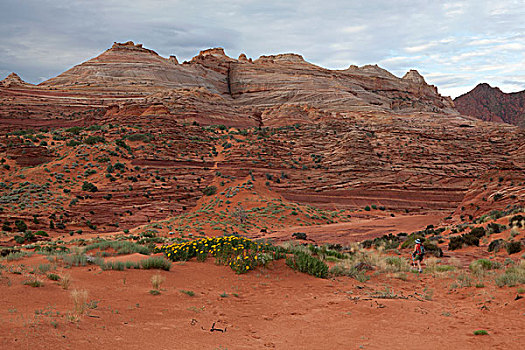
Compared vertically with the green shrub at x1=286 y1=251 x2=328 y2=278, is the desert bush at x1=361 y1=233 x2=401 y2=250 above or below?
below

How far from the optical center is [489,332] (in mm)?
5969

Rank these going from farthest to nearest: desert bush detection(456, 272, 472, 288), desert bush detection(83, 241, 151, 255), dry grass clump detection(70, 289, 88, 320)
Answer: desert bush detection(83, 241, 151, 255)
desert bush detection(456, 272, 472, 288)
dry grass clump detection(70, 289, 88, 320)

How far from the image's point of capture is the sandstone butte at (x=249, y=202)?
236 inches

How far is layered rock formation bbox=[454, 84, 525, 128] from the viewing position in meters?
147

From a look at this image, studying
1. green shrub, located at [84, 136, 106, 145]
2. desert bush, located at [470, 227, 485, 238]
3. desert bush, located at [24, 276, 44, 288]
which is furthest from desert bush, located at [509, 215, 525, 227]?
green shrub, located at [84, 136, 106, 145]

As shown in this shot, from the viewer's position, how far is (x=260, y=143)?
46.6 metres

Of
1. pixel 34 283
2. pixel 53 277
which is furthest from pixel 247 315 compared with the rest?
pixel 53 277

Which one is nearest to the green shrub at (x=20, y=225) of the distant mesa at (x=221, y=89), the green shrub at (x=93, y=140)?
the green shrub at (x=93, y=140)

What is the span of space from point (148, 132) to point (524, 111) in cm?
15880

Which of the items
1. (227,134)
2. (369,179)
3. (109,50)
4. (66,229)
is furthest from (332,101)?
(66,229)

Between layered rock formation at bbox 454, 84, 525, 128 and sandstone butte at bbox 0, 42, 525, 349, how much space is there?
67.2 m

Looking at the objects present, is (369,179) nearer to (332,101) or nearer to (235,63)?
(332,101)

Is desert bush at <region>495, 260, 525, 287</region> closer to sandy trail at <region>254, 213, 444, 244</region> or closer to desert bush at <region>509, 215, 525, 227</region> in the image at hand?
desert bush at <region>509, 215, 525, 227</region>

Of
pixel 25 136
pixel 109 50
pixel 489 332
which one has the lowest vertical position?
pixel 489 332
